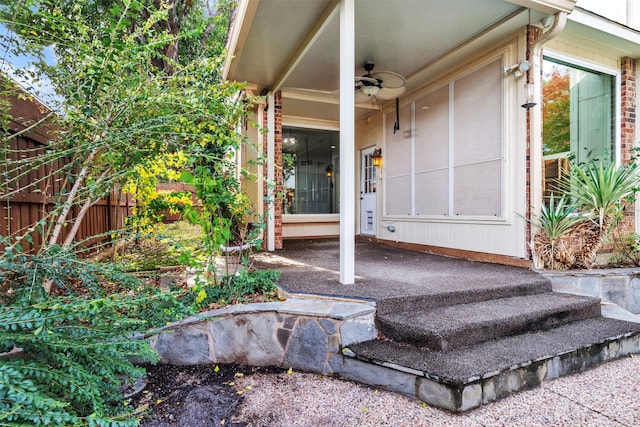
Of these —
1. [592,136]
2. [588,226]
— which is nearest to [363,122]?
[592,136]

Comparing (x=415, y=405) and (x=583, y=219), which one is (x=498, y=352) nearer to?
(x=415, y=405)

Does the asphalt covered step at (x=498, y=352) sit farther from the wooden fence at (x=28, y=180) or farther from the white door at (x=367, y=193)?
the white door at (x=367, y=193)

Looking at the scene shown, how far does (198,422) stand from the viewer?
1.80 meters

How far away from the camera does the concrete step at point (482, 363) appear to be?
73.5 inches

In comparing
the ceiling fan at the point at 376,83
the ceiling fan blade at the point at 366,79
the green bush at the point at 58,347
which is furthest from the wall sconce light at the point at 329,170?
the green bush at the point at 58,347

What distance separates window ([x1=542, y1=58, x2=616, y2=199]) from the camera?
412cm

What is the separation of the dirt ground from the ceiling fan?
3704 millimetres

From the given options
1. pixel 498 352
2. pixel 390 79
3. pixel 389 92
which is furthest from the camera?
pixel 389 92

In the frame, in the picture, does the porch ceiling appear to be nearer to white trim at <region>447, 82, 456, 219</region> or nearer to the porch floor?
white trim at <region>447, 82, 456, 219</region>

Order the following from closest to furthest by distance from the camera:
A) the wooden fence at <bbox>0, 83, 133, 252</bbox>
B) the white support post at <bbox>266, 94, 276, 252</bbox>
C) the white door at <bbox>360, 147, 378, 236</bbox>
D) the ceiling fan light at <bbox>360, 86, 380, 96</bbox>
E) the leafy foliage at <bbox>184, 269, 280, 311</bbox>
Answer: the wooden fence at <bbox>0, 83, 133, 252</bbox>
the leafy foliage at <bbox>184, 269, 280, 311</bbox>
the ceiling fan light at <bbox>360, 86, 380, 96</bbox>
the white support post at <bbox>266, 94, 276, 252</bbox>
the white door at <bbox>360, 147, 378, 236</bbox>

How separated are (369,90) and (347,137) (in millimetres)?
2047

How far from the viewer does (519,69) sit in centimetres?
384

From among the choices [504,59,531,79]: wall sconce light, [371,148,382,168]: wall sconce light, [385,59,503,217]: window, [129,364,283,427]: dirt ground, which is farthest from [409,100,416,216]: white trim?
[129,364,283,427]: dirt ground

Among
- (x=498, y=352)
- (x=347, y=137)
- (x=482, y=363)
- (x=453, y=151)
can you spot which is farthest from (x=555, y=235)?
(x=347, y=137)
